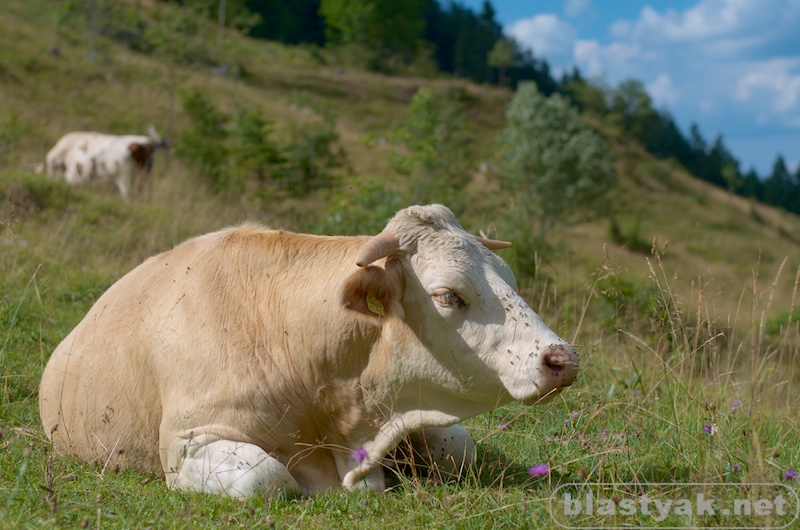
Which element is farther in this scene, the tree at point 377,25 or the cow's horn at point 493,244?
the tree at point 377,25

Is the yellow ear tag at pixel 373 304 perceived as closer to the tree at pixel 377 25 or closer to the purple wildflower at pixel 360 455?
the purple wildflower at pixel 360 455

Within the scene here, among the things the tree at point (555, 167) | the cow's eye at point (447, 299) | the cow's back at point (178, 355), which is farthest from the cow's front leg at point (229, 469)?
the tree at point (555, 167)

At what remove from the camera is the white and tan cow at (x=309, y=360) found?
4273 mm

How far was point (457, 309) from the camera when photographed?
14.3 feet

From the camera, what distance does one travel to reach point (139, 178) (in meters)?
17.0

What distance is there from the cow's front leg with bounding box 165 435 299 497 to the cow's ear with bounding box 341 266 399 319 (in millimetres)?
934

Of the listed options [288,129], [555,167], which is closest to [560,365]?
[288,129]

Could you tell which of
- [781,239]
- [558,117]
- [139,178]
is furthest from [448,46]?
[139,178]

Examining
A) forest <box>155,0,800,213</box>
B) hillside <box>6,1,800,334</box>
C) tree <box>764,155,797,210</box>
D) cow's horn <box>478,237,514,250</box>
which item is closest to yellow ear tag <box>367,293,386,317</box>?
cow's horn <box>478,237,514,250</box>

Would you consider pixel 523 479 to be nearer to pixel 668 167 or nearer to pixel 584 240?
pixel 584 240

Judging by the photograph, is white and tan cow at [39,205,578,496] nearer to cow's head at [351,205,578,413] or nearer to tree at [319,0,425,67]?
cow's head at [351,205,578,413]

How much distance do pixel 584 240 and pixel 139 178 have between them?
35.0 metres

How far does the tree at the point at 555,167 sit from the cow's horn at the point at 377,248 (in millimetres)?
39536

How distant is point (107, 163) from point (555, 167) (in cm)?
3210
